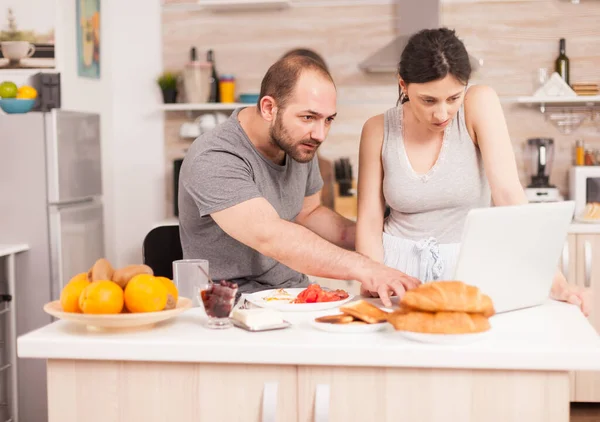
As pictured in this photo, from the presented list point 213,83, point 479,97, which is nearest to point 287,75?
point 479,97

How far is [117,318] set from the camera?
1645mm

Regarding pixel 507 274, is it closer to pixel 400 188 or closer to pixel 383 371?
pixel 383 371

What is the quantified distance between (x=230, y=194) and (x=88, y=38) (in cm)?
300

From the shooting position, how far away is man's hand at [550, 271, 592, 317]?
6.52 ft

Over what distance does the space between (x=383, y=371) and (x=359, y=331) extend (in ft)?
0.38

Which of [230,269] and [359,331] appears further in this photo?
[230,269]

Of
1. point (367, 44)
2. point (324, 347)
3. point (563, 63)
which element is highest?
point (367, 44)

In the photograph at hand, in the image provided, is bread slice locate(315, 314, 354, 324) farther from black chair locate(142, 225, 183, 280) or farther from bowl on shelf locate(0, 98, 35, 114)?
bowl on shelf locate(0, 98, 35, 114)

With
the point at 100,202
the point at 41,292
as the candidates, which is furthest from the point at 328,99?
the point at 100,202

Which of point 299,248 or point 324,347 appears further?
point 299,248

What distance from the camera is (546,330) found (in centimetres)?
168

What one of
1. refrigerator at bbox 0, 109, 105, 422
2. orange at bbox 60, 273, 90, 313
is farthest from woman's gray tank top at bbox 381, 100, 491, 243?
refrigerator at bbox 0, 109, 105, 422

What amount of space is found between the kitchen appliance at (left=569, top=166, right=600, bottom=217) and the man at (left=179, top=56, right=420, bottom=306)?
2403mm

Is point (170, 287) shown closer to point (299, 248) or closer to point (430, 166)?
point (299, 248)
